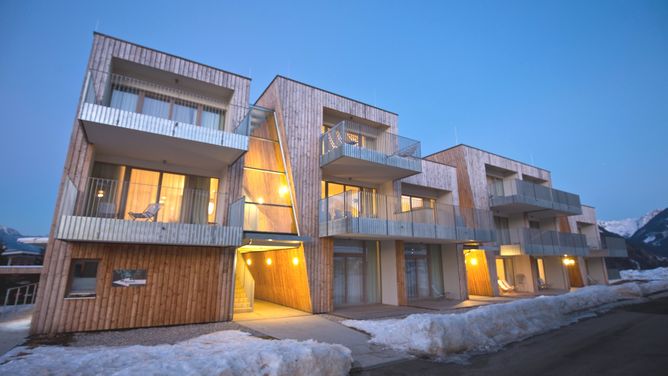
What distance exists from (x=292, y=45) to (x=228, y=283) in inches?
7087

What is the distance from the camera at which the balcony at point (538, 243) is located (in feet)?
64.5

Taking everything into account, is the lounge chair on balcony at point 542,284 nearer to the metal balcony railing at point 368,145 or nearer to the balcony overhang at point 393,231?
the balcony overhang at point 393,231

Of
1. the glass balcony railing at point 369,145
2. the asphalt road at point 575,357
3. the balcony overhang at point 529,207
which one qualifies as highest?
the glass balcony railing at point 369,145

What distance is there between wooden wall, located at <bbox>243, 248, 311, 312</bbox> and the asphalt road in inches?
279

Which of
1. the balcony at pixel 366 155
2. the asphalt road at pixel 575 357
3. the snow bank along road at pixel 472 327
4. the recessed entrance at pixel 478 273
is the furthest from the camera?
the recessed entrance at pixel 478 273

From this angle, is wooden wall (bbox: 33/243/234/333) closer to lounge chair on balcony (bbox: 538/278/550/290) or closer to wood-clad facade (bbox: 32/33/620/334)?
wood-clad facade (bbox: 32/33/620/334)

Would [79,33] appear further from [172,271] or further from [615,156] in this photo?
[615,156]

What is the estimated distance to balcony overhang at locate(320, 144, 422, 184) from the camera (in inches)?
513

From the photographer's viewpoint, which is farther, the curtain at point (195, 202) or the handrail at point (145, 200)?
the curtain at point (195, 202)

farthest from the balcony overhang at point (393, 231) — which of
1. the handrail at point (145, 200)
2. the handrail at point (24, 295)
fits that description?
the handrail at point (24, 295)

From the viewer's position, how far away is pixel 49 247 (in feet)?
28.5

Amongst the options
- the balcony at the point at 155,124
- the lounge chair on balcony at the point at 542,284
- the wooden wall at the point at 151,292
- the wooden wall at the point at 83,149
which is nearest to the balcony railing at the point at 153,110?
the balcony at the point at 155,124

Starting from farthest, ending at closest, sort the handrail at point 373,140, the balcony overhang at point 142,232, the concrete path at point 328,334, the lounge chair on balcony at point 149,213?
the handrail at point 373,140
the lounge chair on balcony at point 149,213
the balcony overhang at point 142,232
the concrete path at point 328,334

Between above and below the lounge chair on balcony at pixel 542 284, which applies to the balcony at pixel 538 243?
above
